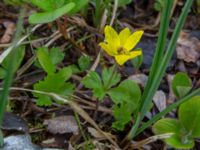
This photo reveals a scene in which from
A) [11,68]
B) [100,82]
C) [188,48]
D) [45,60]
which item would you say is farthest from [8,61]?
[188,48]

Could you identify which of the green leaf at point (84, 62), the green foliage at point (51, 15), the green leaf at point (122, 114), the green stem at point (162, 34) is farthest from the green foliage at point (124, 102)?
the green foliage at point (51, 15)

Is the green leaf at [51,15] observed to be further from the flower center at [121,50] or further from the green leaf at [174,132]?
the green leaf at [174,132]

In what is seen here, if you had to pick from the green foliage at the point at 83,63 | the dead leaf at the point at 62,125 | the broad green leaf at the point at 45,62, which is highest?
the broad green leaf at the point at 45,62

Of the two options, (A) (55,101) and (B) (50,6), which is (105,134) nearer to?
(A) (55,101)

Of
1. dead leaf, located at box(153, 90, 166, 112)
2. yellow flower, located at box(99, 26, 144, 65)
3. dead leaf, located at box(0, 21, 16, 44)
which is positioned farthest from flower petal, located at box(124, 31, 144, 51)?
dead leaf, located at box(0, 21, 16, 44)

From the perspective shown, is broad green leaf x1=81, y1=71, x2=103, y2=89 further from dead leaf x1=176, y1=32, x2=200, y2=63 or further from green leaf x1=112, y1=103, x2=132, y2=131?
dead leaf x1=176, y1=32, x2=200, y2=63
